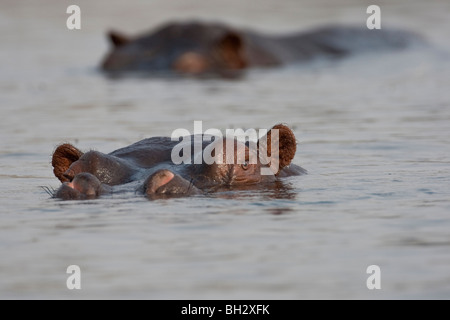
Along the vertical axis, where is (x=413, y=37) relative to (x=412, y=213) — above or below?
above

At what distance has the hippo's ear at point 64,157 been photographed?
8.74 meters

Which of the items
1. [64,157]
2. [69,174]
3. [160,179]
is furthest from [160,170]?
[64,157]

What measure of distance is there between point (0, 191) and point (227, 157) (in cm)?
213

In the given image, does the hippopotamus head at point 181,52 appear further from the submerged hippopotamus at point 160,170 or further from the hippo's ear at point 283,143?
the hippo's ear at point 283,143

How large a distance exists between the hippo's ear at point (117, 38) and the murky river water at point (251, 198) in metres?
0.69

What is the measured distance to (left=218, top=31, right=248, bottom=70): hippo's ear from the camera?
19375 millimetres

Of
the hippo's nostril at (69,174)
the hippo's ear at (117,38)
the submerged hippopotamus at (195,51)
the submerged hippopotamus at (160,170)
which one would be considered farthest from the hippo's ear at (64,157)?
the hippo's ear at (117,38)

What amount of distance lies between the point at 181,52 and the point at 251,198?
450 inches

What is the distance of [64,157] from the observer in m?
8.87

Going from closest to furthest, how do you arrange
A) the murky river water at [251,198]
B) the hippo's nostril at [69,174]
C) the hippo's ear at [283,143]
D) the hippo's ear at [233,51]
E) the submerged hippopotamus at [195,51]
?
the murky river water at [251,198], the hippo's nostril at [69,174], the hippo's ear at [283,143], the hippo's ear at [233,51], the submerged hippopotamus at [195,51]

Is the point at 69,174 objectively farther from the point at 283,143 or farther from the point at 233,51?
the point at 233,51
